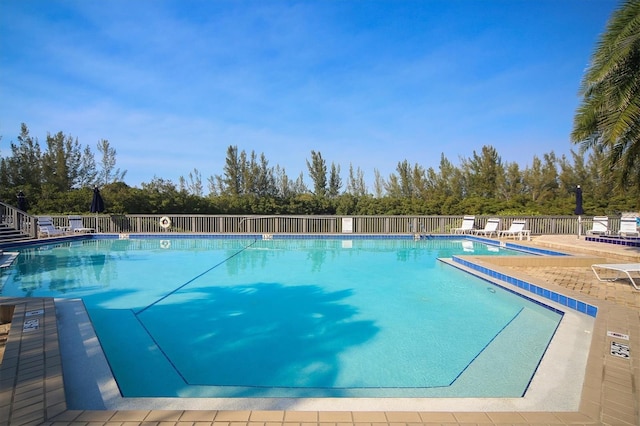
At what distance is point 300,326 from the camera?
437cm

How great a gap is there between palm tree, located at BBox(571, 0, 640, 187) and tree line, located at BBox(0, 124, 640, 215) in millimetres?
11973

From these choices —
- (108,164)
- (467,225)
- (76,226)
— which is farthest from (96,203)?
(467,225)

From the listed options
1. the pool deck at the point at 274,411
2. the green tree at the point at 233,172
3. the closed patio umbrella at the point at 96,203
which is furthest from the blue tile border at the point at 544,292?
the green tree at the point at 233,172

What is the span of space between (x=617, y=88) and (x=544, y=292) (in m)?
4.54

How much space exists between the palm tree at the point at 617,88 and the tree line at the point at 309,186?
12.0m

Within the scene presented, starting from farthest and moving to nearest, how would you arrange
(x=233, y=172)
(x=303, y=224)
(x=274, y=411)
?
(x=233, y=172), (x=303, y=224), (x=274, y=411)

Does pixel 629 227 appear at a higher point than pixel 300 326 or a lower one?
higher

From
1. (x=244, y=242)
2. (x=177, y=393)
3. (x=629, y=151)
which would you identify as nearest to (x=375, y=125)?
(x=244, y=242)

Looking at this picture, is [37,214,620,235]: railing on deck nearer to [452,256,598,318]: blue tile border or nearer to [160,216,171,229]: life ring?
[160,216,171,229]: life ring

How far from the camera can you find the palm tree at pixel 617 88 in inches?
242

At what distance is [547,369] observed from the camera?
9.05 ft

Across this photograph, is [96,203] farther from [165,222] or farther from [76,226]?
[165,222]

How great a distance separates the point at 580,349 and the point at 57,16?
1181cm

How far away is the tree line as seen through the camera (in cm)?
1833
